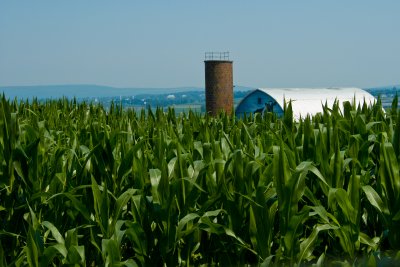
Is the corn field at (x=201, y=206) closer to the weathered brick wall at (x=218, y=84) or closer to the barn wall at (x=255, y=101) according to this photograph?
the barn wall at (x=255, y=101)

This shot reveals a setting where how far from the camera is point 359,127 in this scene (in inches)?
190

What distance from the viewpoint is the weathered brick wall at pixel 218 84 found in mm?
44906

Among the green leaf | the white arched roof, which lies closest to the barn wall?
the white arched roof

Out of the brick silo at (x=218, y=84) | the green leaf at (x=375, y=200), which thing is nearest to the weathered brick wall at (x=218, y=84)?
the brick silo at (x=218, y=84)

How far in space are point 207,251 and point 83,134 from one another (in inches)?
77.3

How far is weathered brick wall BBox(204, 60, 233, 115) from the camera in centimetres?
4491

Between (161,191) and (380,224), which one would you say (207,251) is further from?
(380,224)

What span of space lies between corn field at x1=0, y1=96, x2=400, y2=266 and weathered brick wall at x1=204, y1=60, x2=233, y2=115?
40550 mm

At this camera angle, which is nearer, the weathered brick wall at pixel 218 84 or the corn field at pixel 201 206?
the corn field at pixel 201 206

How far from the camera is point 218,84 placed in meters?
45.0

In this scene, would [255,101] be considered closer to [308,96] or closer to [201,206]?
[308,96]

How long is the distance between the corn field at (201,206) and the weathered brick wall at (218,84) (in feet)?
133

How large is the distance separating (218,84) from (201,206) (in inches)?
1638

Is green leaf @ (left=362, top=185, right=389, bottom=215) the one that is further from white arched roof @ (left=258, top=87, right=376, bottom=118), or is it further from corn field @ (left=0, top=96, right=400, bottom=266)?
white arched roof @ (left=258, top=87, right=376, bottom=118)
